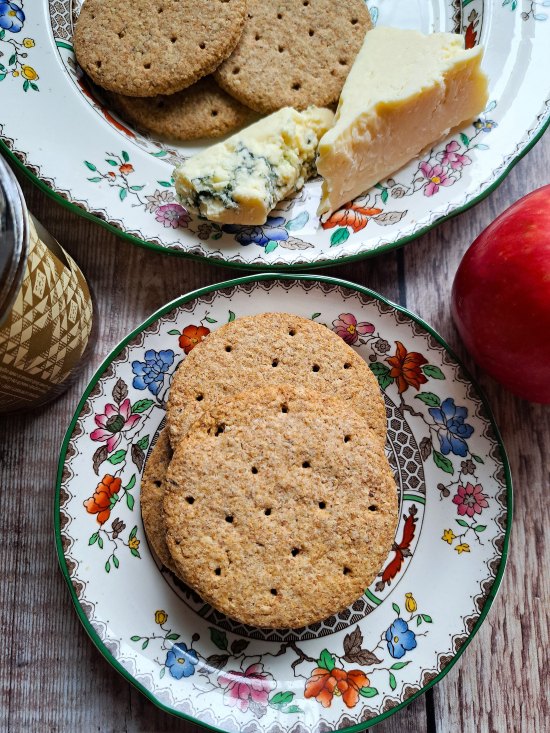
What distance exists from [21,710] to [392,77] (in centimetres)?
121

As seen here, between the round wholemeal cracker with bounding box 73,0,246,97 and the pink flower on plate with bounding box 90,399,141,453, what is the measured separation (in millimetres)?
543

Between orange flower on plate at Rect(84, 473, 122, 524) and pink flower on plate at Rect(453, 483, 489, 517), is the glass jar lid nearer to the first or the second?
orange flower on plate at Rect(84, 473, 122, 524)

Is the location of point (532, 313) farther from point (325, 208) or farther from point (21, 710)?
point (21, 710)

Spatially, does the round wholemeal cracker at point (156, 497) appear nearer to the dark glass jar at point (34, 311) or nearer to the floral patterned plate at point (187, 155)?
the dark glass jar at point (34, 311)

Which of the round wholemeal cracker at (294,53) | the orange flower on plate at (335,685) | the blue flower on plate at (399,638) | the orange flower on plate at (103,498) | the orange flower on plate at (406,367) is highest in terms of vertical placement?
the round wholemeal cracker at (294,53)

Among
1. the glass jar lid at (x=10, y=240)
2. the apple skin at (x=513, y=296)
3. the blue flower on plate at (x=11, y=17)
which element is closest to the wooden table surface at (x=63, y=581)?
the apple skin at (x=513, y=296)

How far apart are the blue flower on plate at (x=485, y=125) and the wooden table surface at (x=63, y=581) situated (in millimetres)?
129

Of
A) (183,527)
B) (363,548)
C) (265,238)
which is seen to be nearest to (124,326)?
(265,238)

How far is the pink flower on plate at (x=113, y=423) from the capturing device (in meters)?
1.15

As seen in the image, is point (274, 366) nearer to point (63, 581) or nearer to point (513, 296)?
point (513, 296)

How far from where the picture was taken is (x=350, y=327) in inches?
47.5

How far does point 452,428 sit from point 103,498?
0.57 m

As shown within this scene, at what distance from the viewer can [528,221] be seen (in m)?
1.12

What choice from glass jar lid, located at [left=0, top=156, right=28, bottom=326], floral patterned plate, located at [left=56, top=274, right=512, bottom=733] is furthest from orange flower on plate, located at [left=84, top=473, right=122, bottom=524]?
glass jar lid, located at [left=0, top=156, right=28, bottom=326]
